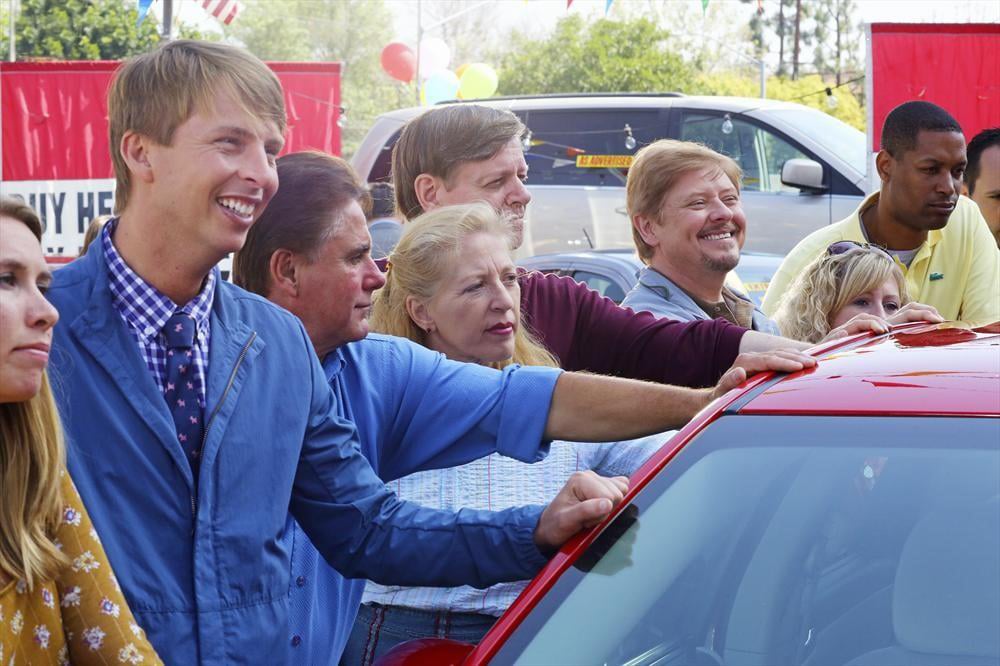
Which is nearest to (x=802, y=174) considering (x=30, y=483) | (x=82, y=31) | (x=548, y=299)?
(x=548, y=299)

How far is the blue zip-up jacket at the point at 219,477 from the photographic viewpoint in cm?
243

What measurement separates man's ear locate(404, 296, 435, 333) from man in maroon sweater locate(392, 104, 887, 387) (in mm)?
416

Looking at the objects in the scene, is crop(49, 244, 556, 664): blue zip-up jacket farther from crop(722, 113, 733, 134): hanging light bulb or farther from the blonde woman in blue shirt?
crop(722, 113, 733, 134): hanging light bulb

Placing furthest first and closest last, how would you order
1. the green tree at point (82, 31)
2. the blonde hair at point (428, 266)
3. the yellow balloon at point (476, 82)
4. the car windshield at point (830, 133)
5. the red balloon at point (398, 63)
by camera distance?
the green tree at point (82, 31)
the red balloon at point (398, 63)
the yellow balloon at point (476, 82)
the car windshield at point (830, 133)
the blonde hair at point (428, 266)

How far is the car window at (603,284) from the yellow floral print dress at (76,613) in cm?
624

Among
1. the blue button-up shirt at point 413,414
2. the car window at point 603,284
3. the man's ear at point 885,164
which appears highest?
the man's ear at point 885,164

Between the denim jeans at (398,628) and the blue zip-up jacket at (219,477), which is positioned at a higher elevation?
the blue zip-up jacket at (219,477)

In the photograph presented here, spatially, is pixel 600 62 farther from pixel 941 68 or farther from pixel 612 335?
pixel 612 335

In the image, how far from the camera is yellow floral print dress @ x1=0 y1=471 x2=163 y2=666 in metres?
2.16

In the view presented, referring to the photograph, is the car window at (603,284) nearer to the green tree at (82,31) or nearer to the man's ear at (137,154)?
the man's ear at (137,154)

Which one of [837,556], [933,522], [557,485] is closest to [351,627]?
[557,485]

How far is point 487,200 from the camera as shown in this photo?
4070 mm

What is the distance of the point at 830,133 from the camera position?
41.3 feet

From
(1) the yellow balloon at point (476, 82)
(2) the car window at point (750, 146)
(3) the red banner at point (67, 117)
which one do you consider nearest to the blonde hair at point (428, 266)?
(3) the red banner at point (67, 117)
